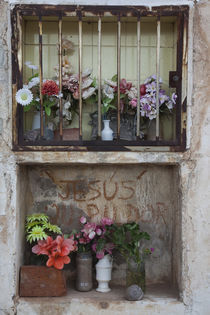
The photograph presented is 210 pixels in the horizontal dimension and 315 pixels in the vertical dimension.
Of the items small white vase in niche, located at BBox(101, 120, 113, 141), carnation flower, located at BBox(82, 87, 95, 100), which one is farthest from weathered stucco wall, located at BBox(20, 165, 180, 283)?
carnation flower, located at BBox(82, 87, 95, 100)

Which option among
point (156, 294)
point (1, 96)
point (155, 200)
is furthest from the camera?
point (155, 200)

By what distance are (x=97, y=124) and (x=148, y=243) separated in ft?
4.28

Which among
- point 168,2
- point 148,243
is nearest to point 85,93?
point 168,2

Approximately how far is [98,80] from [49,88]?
0.44 m

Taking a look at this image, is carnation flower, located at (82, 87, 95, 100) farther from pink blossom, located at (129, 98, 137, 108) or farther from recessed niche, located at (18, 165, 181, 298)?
recessed niche, located at (18, 165, 181, 298)

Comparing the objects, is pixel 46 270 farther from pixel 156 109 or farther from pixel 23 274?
pixel 156 109

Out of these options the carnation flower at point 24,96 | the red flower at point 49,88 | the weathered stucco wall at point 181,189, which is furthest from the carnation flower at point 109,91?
the carnation flower at point 24,96

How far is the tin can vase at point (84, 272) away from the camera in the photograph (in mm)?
3947

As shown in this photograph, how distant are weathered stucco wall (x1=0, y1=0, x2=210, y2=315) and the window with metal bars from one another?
0.26 feet

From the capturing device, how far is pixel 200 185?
374 centimetres

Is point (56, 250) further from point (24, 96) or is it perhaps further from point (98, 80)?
point (98, 80)

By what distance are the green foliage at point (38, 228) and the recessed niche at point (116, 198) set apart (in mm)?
168

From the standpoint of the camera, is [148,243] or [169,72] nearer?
[169,72]

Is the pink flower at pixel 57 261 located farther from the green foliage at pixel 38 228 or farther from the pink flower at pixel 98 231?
the pink flower at pixel 98 231
